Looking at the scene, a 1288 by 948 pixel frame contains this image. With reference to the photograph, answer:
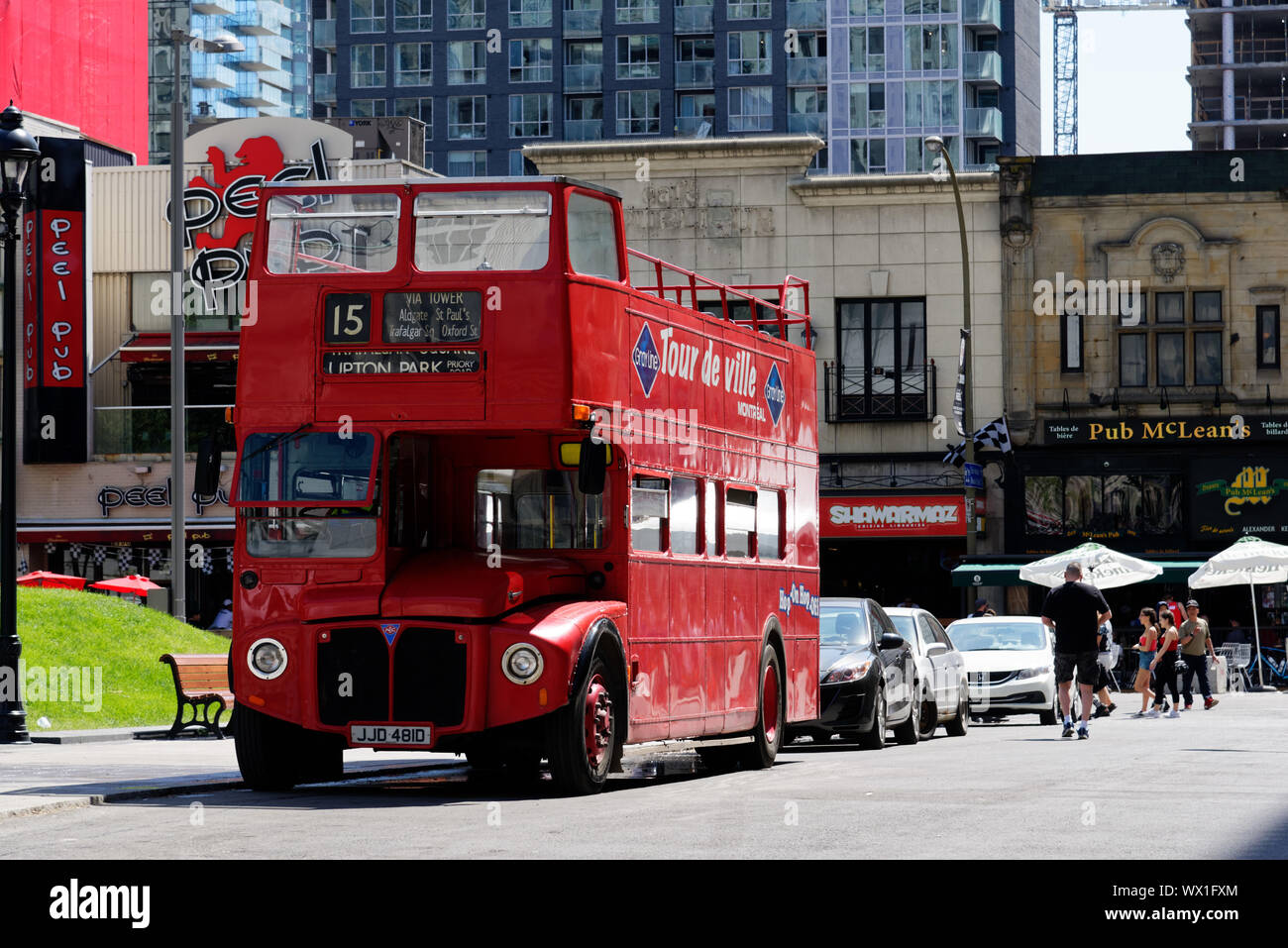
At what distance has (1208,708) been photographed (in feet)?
111

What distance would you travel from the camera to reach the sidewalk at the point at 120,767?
1486cm

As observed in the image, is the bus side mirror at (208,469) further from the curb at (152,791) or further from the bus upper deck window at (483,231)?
the curb at (152,791)

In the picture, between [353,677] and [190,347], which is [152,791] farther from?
[190,347]

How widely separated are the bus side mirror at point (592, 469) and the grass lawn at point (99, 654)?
11727 millimetres

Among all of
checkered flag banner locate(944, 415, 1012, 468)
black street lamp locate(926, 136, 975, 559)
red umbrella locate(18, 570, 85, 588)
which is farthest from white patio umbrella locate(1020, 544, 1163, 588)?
red umbrella locate(18, 570, 85, 588)

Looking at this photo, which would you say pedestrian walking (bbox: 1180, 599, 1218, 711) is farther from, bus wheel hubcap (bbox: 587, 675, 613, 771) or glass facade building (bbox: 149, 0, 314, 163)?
glass facade building (bbox: 149, 0, 314, 163)

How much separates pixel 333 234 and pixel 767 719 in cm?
649

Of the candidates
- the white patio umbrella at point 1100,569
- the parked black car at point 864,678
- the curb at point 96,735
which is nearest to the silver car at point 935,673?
the parked black car at point 864,678

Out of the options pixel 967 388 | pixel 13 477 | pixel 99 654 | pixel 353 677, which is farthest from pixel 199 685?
pixel 967 388

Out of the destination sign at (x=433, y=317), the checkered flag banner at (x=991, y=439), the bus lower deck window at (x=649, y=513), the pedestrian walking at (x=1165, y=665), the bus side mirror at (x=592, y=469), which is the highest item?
the destination sign at (x=433, y=317)

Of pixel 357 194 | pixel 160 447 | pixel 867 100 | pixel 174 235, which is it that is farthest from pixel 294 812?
pixel 867 100

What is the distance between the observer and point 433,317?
15.3 m

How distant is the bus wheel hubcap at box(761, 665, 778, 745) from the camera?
1945 centimetres
